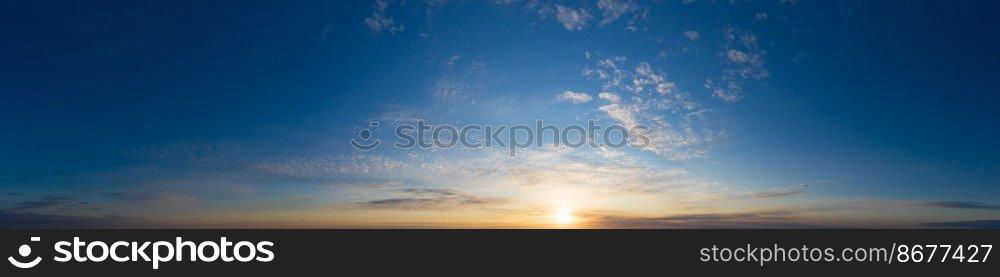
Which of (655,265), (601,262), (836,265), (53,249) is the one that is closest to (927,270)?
(836,265)

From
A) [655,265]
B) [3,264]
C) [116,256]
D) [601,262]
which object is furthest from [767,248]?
[3,264]

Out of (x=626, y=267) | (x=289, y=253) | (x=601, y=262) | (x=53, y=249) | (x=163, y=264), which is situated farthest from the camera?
(x=289, y=253)

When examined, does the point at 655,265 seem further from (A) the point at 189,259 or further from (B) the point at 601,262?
(A) the point at 189,259

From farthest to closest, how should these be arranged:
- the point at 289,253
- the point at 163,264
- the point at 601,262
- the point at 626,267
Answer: the point at 289,253
the point at 601,262
the point at 626,267
the point at 163,264

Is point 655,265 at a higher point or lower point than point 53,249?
lower

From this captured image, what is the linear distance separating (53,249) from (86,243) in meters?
1.48

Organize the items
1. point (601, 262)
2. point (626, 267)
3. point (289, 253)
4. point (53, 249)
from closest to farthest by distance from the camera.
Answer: point (53, 249)
point (626, 267)
point (601, 262)
point (289, 253)

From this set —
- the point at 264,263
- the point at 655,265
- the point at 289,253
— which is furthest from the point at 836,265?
the point at 289,253

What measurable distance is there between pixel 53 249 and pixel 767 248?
139ft

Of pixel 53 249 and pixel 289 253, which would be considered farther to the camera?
pixel 289 253

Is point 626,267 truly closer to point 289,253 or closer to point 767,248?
point 767,248

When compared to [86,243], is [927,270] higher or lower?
lower

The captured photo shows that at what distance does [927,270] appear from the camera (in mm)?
29625

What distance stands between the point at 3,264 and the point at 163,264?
7.91m
